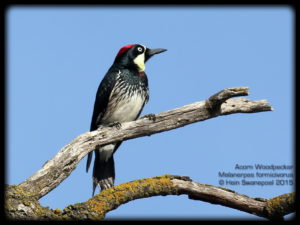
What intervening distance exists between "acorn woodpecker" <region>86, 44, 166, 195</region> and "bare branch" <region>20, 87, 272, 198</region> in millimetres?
1158

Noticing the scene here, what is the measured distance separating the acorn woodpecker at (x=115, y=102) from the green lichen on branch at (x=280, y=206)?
2.78 metres

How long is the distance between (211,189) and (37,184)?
1.77 metres

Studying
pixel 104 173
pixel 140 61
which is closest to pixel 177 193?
pixel 104 173

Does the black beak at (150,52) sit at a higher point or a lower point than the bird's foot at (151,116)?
higher

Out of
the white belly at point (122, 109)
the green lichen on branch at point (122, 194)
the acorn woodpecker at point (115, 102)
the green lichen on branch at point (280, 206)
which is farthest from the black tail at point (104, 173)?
the green lichen on branch at point (280, 206)

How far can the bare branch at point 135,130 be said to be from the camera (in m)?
4.98

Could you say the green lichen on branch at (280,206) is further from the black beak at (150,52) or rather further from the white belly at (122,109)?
the black beak at (150,52)

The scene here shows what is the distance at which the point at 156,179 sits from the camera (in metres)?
4.86

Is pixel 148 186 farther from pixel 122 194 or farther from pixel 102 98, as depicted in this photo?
pixel 102 98

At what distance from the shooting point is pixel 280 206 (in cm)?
457

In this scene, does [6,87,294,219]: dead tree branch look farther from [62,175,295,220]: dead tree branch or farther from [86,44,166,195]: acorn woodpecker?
[86,44,166,195]: acorn woodpecker
